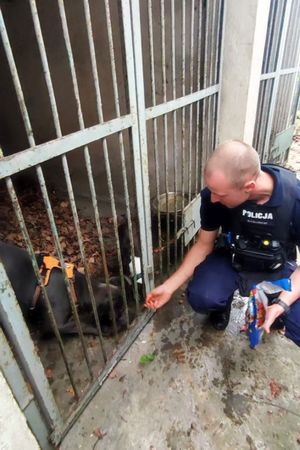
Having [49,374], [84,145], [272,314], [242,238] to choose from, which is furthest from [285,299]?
[49,374]

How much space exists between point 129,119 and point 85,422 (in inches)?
75.1

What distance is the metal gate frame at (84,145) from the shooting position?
1.17m

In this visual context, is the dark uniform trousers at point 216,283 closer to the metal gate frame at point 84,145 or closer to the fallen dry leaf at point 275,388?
the metal gate frame at point 84,145

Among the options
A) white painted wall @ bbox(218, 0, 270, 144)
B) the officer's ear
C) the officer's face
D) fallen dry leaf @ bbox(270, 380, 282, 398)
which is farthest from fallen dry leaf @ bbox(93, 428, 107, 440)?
white painted wall @ bbox(218, 0, 270, 144)

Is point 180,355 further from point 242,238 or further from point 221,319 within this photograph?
point 242,238

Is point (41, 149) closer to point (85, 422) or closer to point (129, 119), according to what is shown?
point (129, 119)

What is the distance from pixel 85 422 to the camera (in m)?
1.87

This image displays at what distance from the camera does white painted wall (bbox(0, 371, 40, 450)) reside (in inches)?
44.8

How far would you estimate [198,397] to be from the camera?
1.97 meters

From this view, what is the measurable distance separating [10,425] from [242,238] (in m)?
1.66

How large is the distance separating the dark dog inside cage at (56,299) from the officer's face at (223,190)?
3.14 ft

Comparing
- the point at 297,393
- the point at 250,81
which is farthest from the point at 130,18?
the point at 297,393

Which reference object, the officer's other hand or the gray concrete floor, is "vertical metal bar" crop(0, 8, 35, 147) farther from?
the gray concrete floor


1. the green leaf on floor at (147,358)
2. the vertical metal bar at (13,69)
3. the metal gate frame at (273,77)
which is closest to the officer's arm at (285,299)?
the green leaf on floor at (147,358)
